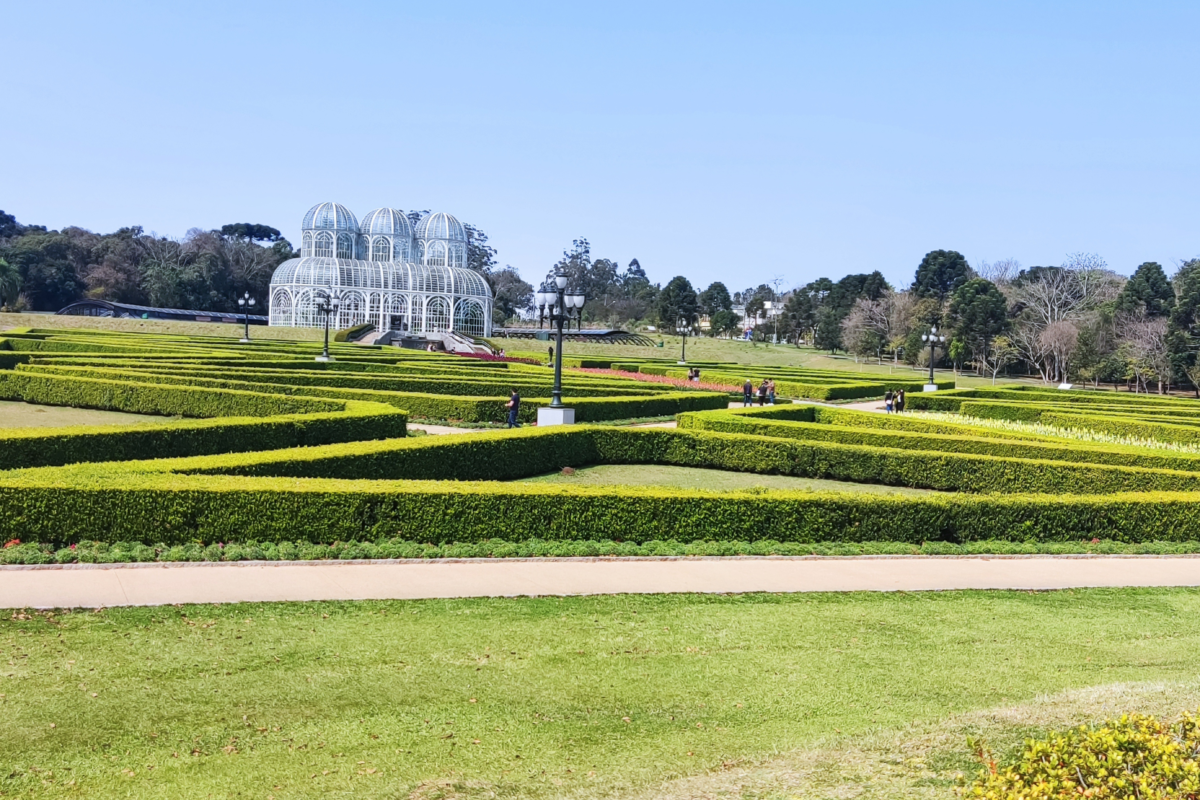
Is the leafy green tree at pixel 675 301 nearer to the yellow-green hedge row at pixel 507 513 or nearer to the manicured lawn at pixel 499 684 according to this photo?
the yellow-green hedge row at pixel 507 513

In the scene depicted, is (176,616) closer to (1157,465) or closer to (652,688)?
(652,688)

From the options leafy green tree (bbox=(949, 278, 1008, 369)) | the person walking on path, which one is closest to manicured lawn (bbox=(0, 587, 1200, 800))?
the person walking on path

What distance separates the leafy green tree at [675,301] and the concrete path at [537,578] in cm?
9206

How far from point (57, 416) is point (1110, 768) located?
848 inches

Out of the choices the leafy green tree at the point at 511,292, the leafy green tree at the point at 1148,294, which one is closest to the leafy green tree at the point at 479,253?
Result: the leafy green tree at the point at 511,292

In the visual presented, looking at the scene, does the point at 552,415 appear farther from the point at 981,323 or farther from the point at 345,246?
the point at 981,323

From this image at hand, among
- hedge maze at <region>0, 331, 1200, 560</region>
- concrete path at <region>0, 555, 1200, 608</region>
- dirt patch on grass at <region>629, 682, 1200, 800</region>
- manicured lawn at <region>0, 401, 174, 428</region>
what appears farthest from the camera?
manicured lawn at <region>0, 401, 174, 428</region>

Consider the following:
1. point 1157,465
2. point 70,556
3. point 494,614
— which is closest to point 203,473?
point 70,556

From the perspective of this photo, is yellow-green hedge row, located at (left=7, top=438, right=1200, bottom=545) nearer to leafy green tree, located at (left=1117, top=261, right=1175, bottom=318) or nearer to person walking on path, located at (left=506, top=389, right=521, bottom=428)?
person walking on path, located at (left=506, top=389, right=521, bottom=428)

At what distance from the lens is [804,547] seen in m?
11.7

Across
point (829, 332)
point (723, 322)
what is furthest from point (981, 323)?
point (723, 322)

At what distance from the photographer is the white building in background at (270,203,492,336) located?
221 ft

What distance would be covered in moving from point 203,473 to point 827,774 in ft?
27.2

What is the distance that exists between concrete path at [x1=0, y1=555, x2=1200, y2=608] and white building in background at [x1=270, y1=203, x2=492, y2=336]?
5677 centimetres
